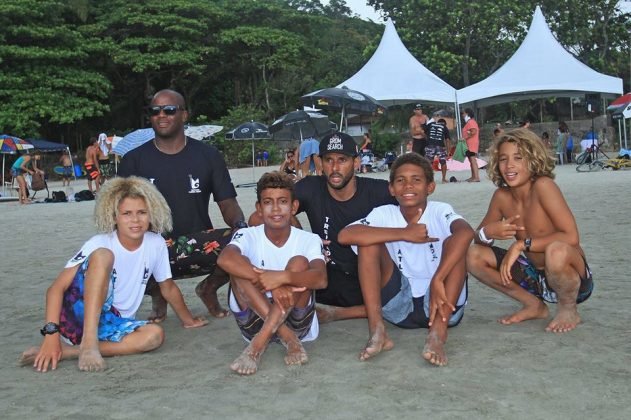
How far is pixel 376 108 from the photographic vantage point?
19.5 m

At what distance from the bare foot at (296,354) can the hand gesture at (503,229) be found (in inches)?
51.0

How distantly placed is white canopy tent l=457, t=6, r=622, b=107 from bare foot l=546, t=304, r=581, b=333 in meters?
19.0

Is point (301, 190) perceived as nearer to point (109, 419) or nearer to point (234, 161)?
point (109, 419)

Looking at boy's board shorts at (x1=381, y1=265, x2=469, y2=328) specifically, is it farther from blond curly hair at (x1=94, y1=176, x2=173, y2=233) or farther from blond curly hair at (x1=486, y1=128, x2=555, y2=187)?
blond curly hair at (x1=94, y1=176, x2=173, y2=233)

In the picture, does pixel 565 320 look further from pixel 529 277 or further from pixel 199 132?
pixel 199 132

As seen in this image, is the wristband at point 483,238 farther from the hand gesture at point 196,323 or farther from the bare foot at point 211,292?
the hand gesture at point 196,323

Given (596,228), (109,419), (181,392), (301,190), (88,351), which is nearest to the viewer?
(109,419)

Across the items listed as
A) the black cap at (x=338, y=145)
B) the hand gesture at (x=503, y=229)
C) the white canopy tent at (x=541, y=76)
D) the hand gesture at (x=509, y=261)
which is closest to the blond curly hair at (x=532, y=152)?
the hand gesture at (x=503, y=229)

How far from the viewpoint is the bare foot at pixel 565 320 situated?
384 centimetres

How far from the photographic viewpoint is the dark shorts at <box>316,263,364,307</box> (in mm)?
4328

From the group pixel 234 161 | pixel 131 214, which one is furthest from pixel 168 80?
pixel 131 214

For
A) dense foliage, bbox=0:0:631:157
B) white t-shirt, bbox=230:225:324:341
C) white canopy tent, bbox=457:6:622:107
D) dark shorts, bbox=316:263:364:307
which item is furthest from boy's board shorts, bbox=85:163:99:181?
white t-shirt, bbox=230:225:324:341

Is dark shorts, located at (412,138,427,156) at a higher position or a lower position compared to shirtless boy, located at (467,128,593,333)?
higher

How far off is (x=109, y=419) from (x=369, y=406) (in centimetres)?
108
